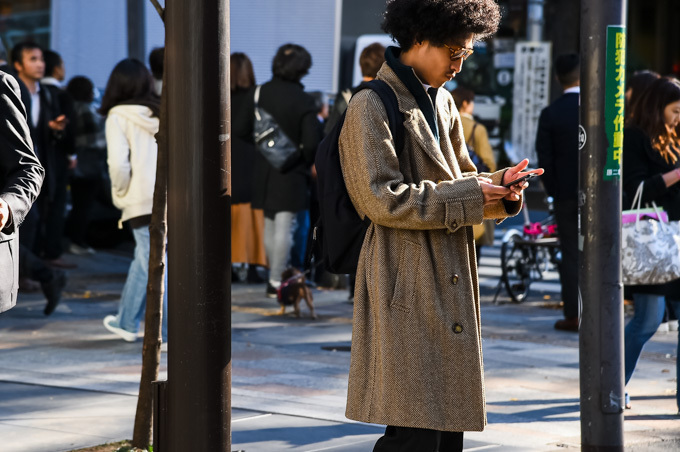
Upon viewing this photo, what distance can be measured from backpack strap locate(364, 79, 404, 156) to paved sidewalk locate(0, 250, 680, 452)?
1.87m

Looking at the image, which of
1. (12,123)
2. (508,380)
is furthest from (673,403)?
(12,123)

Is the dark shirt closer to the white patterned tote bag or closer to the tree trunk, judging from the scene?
the white patterned tote bag

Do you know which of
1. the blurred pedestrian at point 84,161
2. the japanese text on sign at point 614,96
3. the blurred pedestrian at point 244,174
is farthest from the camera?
the blurred pedestrian at point 84,161

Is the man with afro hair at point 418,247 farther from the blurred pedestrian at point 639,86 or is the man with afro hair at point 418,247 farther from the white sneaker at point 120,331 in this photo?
the white sneaker at point 120,331

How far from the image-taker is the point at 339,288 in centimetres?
1087

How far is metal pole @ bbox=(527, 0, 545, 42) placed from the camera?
696 inches

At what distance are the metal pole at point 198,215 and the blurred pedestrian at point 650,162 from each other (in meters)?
2.94

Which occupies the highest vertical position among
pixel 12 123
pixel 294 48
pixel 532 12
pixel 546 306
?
pixel 532 12

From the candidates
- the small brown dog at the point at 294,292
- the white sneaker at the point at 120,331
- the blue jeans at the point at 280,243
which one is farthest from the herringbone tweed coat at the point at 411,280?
the blue jeans at the point at 280,243

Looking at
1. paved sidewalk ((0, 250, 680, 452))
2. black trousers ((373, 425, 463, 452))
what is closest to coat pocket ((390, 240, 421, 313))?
black trousers ((373, 425, 463, 452))

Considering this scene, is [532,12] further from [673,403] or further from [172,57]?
[172,57]

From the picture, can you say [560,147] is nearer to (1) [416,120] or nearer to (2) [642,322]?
(2) [642,322]

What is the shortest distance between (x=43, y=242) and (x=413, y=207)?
8.91 metres

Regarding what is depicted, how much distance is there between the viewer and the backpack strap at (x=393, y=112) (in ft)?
12.0
